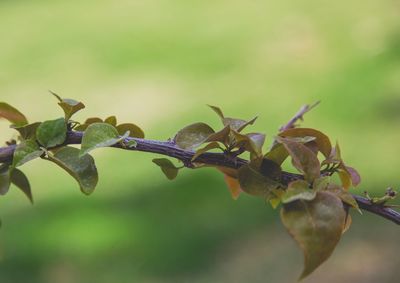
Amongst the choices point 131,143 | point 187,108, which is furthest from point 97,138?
point 187,108

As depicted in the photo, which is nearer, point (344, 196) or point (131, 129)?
point (344, 196)

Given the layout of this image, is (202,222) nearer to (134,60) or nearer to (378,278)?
(378,278)

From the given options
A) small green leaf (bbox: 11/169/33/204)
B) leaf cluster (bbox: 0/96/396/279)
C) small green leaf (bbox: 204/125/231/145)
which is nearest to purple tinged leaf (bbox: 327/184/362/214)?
leaf cluster (bbox: 0/96/396/279)

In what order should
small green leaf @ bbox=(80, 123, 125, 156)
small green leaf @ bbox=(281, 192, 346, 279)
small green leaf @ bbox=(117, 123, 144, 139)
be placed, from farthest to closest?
small green leaf @ bbox=(117, 123, 144, 139), small green leaf @ bbox=(80, 123, 125, 156), small green leaf @ bbox=(281, 192, 346, 279)

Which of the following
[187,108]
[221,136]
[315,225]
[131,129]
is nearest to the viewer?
[315,225]

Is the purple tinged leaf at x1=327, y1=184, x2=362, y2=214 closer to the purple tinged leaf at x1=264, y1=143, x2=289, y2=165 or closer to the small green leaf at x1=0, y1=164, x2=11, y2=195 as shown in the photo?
the purple tinged leaf at x1=264, y1=143, x2=289, y2=165

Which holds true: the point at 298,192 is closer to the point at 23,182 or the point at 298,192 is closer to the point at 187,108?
the point at 23,182

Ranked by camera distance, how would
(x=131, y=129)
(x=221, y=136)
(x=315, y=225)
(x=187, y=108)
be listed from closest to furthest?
1. (x=315, y=225)
2. (x=221, y=136)
3. (x=131, y=129)
4. (x=187, y=108)
